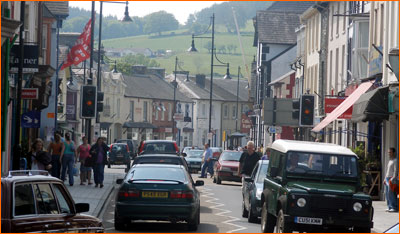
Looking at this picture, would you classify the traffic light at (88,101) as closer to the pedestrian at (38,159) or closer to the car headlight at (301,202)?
the pedestrian at (38,159)

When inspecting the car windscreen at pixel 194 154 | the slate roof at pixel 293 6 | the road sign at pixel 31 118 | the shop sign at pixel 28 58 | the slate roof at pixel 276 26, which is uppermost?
the slate roof at pixel 293 6

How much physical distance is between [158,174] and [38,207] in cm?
807

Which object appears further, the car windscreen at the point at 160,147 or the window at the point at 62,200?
the car windscreen at the point at 160,147

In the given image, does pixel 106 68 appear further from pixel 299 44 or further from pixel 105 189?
pixel 105 189

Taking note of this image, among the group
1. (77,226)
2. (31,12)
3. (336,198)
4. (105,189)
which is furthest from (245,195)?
(31,12)

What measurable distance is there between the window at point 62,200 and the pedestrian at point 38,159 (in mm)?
13856

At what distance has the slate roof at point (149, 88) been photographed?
10734 centimetres

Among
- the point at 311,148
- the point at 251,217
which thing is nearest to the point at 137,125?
the point at 251,217

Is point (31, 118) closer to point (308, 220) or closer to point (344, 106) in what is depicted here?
point (344, 106)

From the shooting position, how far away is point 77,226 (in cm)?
1109

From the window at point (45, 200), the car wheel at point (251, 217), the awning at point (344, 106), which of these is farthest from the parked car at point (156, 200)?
the awning at point (344, 106)

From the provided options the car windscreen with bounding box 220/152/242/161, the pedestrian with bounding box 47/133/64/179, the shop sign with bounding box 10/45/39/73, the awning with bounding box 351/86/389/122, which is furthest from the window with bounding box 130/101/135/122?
the shop sign with bounding box 10/45/39/73

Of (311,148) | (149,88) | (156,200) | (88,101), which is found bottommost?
(156,200)

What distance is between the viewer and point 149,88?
367ft
